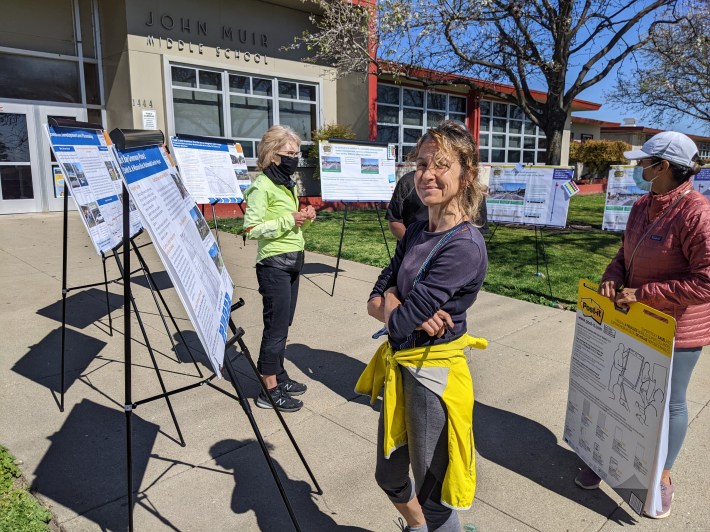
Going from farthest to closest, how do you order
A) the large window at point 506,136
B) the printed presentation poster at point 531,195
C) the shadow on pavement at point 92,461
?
the large window at point 506,136, the printed presentation poster at point 531,195, the shadow on pavement at point 92,461

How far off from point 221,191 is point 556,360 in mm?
5470

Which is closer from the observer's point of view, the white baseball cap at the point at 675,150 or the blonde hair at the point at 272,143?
the white baseball cap at the point at 675,150

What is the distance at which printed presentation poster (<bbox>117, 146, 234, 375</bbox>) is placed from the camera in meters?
1.69

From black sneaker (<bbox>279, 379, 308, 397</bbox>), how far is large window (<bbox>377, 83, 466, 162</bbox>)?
15.4 m

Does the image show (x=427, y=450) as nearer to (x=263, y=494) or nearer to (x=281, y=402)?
(x=263, y=494)

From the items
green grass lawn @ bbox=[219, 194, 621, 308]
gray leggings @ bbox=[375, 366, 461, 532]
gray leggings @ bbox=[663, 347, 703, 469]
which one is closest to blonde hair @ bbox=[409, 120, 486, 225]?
gray leggings @ bbox=[375, 366, 461, 532]

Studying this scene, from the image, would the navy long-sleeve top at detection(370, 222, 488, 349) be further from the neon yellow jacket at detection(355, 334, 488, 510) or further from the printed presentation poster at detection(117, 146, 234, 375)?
the printed presentation poster at detection(117, 146, 234, 375)

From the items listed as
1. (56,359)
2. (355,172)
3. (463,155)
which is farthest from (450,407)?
(355,172)

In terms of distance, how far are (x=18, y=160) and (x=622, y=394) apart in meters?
13.8

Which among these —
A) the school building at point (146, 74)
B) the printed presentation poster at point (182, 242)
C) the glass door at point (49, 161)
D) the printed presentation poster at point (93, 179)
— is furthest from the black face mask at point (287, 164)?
the glass door at point (49, 161)

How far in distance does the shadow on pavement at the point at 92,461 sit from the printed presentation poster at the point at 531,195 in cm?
621

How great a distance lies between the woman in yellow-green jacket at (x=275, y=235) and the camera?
11.9 ft

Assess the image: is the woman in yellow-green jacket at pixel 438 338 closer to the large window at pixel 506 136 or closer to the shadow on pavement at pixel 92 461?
the shadow on pavement at pixel 92 461

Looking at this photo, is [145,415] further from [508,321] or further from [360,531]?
[508,321]
